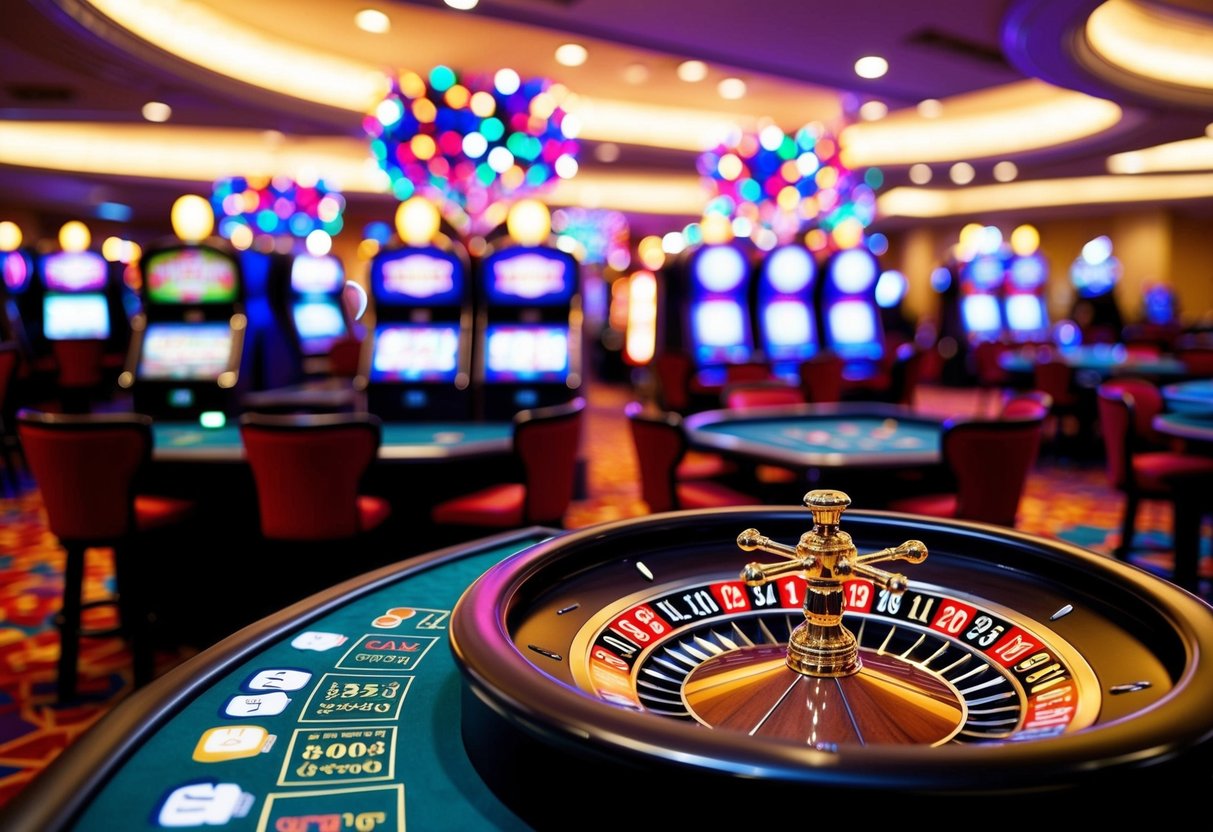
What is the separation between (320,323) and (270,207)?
267 centimetres

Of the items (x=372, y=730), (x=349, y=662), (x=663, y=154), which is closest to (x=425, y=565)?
(x=349, y=662)

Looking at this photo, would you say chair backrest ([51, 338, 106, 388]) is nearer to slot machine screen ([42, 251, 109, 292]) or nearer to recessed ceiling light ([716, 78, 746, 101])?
slot machine screen ([42, 251, 109, 292])

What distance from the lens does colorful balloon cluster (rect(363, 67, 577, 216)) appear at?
23.6 ft

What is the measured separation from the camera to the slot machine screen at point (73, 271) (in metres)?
9.40

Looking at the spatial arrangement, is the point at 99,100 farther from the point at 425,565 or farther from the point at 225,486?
the point at 425,565

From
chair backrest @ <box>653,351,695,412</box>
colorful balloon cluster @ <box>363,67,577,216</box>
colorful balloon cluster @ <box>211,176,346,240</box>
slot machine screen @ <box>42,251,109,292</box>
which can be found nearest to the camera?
chair backrest @ <box>653,351,695,412</box>

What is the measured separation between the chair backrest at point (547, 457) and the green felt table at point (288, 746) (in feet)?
6.32

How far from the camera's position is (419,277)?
4.68 meters

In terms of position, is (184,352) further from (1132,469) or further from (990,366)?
(990,366)

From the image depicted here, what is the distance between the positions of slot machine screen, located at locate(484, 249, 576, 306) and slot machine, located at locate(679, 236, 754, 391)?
9.55 feet

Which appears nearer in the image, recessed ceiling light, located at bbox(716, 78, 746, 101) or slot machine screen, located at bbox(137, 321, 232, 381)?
slot machine screen, located at bbox(137, 321, 232, 381)

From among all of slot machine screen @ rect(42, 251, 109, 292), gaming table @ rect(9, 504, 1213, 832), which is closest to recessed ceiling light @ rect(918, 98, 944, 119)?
slot machine screen @ rect(42, 251, 109, 292)

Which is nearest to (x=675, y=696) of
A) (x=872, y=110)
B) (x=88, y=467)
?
(x=88, y=467)

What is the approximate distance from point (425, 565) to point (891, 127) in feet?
37.9
